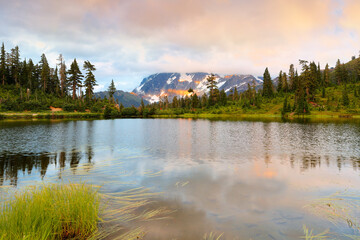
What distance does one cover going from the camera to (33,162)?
18828mm

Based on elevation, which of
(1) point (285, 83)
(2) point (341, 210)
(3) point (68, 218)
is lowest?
(2) point (341, 210)

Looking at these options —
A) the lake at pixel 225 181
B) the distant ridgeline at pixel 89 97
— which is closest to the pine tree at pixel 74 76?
the distant ridgeline at pixel 89 97

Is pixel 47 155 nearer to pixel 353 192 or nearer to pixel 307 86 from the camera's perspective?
pixel 353 192

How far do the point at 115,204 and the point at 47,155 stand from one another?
1609cm

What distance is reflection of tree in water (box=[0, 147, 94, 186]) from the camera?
15.4m

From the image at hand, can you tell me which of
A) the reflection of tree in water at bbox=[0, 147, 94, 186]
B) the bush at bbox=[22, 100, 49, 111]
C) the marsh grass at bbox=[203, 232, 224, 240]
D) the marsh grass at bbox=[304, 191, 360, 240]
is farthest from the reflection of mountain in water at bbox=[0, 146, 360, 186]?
the bush at bbox=[22, 100, 49, 111]

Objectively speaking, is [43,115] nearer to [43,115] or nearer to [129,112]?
[43,115]

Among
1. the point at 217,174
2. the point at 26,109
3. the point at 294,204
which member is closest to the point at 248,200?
the point at 294,204

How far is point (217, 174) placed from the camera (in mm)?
15289

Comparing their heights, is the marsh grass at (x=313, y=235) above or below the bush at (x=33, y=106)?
below

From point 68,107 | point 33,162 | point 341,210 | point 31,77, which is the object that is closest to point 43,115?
point 68,107

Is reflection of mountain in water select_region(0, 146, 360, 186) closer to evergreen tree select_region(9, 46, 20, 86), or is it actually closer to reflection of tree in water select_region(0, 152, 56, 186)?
reflection of tree in water select_region(0, 152, 56, 186)

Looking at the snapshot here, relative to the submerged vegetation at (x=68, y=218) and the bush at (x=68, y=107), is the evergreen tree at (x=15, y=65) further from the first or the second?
the submerged vegetation at (x=68, y=218)

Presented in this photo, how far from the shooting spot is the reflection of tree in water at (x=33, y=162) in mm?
15408
